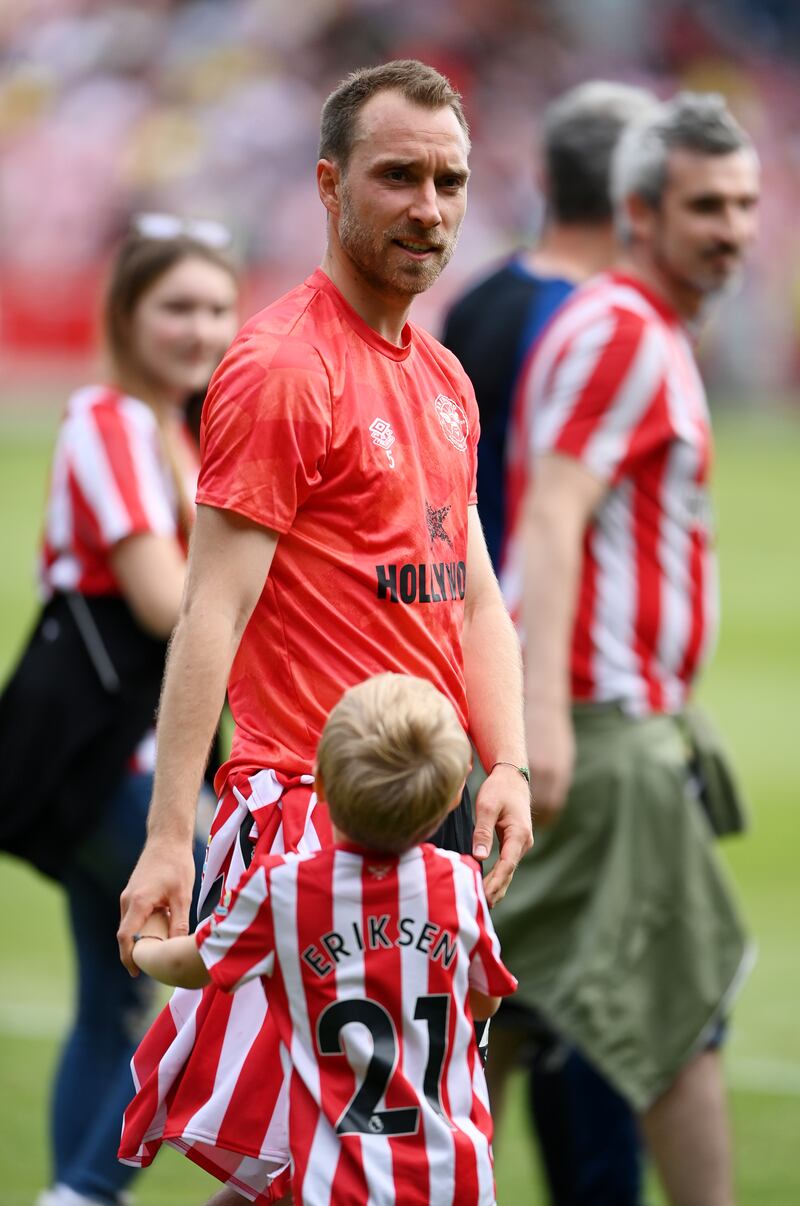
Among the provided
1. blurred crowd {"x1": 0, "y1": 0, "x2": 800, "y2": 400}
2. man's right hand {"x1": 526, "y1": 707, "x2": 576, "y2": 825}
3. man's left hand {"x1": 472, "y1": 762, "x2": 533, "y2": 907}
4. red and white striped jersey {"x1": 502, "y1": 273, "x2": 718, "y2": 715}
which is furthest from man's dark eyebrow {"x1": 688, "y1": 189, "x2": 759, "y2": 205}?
blurred crowd {"x1": 0, "y1": 0, "x2": 800, "y2": 400}

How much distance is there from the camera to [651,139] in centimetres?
415

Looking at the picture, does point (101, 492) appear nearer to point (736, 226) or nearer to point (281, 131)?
point (736, 226)

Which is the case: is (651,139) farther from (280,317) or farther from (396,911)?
(396,911)

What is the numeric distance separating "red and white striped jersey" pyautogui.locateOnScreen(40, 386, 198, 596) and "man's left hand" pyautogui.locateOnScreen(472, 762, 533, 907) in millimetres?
1486

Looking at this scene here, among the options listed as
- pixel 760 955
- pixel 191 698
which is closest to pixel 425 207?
pixel 191 698

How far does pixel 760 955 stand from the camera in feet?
20.7

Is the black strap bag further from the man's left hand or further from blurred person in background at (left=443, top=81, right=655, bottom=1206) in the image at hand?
the man's left hand

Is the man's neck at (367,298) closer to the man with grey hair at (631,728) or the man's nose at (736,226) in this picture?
the man with grey hair at (631,728)

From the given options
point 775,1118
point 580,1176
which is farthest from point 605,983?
point 775,1118

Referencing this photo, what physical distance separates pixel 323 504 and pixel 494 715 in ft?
1.40

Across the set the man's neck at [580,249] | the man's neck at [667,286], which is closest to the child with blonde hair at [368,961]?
the man's neck at [667,286]

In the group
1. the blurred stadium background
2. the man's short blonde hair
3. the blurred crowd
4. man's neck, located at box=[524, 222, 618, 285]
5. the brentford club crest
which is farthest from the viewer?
the blurred crowd

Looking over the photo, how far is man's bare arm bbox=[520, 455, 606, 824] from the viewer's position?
3.77m

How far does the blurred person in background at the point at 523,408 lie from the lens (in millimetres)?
4164
